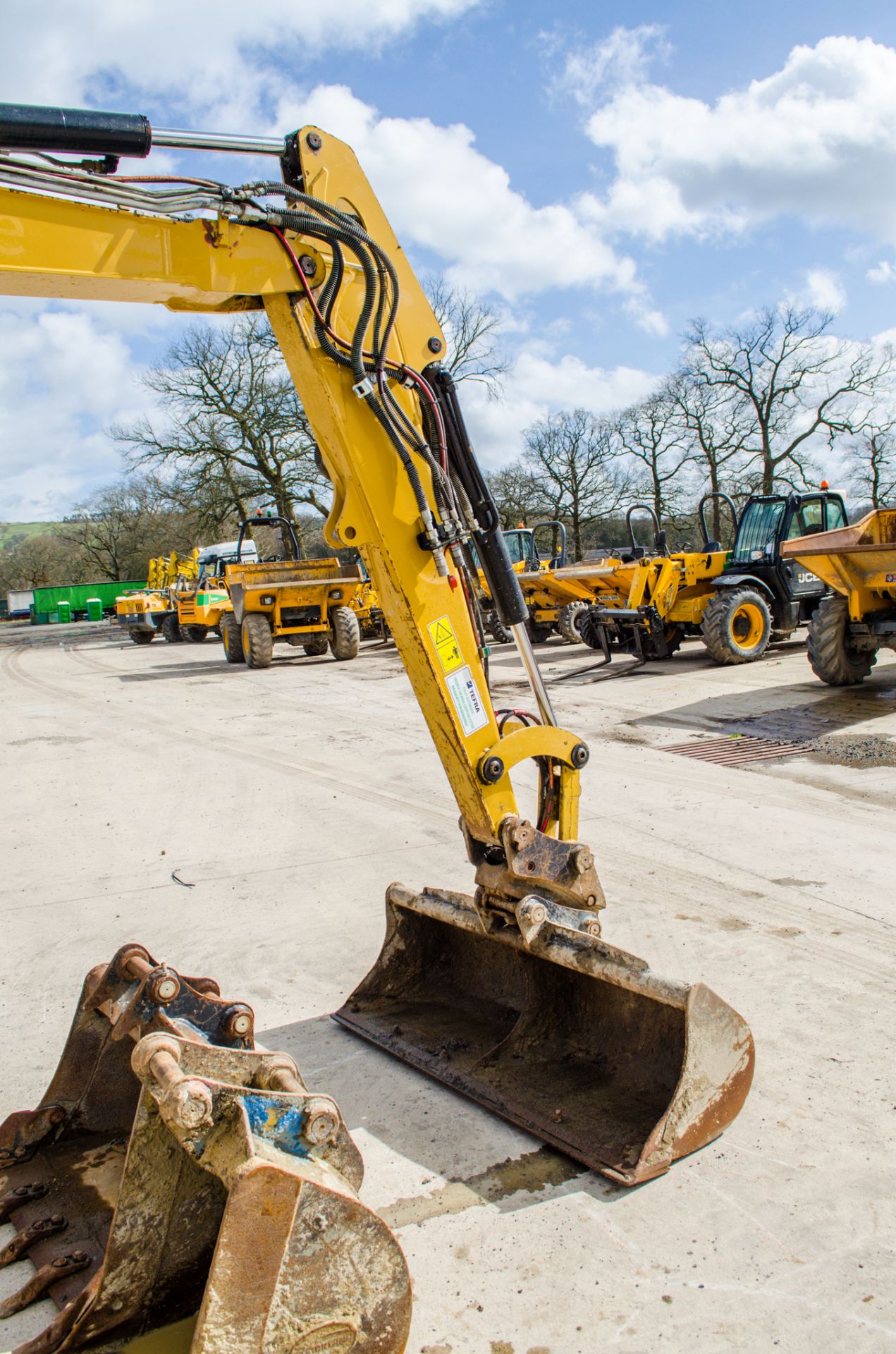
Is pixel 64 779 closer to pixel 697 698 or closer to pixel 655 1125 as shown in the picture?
pixel 697 698

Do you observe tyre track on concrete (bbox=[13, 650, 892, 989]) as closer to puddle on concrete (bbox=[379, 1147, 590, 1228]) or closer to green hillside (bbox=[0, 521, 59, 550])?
puddle on concrete (bbox=[379, 1147, 590, 1228])

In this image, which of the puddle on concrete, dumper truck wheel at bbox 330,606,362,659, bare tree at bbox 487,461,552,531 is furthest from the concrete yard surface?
bare tree at bbox 487,461,552,531

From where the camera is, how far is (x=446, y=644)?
11.7 ft

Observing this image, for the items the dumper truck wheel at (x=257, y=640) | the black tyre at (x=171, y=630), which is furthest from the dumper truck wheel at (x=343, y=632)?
the black tyre at (x=171, y=630)

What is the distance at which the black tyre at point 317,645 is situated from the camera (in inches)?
745

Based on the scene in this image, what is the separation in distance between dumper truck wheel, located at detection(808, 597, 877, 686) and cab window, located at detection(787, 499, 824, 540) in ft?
13.1

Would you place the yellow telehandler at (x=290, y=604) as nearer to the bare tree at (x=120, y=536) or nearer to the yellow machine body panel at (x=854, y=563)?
the yellow machine body panel at (x=854, y=563)

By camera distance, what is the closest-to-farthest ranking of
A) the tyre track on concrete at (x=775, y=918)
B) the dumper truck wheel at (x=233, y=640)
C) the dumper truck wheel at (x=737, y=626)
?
1. the tyre track on concrete at (x=775, y=918)
2. the dumper truck wheel at (x=737, y=626)
3. the dumper truck wheel at (x=233, y=640)

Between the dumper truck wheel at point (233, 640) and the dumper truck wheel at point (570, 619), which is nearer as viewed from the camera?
the dumper truck wheel at point (570, 619)

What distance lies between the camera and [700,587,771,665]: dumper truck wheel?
541 inches

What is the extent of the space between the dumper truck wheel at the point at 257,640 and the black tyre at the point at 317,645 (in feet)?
3.76

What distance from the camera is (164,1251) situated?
254 centimetres

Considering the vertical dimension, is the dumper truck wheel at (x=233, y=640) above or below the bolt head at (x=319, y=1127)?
above

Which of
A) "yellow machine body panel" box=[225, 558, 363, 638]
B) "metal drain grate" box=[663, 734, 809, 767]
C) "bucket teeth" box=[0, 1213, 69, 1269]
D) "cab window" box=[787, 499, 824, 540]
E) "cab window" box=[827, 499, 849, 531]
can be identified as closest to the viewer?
"bucket teeth" box=[0, 1213, 69, 1269]
